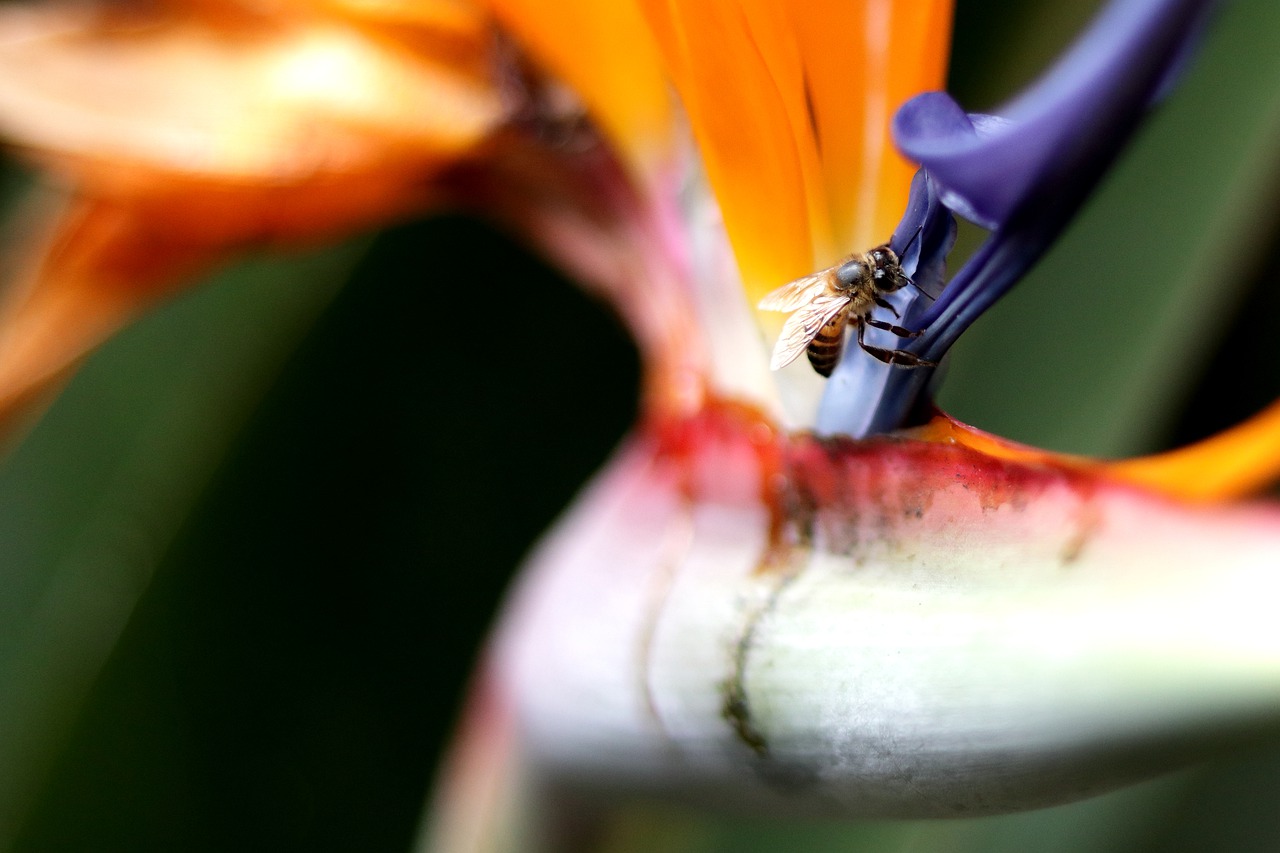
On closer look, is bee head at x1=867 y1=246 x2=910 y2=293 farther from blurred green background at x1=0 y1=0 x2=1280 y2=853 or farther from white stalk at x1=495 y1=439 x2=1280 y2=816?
blurred green background at x1=0 y1=0 x2=1280 y2=853

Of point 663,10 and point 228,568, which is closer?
point 663,10

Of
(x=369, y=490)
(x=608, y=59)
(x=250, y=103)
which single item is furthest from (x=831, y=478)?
(x=369, y=490)

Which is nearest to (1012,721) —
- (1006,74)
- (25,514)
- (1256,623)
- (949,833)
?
(1256,623)

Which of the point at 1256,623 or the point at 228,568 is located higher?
the point at 228,568

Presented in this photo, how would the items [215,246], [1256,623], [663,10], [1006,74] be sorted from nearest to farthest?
[1256,623] → [663,10] → [215,246] → [1006,74]

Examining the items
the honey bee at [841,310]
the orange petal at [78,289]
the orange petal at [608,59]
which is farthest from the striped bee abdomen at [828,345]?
the orange petal at [78,289]

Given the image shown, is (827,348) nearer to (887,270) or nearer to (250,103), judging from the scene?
(887,270)

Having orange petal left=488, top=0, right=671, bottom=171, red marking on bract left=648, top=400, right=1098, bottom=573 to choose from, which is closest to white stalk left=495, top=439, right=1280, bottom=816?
red marking on bract left=648, top=400, right=1098, bottom=573

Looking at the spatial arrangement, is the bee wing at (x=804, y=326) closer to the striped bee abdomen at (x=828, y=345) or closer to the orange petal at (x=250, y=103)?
the striped bee abdomen at (x=828, y=345)

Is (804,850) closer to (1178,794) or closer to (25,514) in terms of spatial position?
(1178,794)
